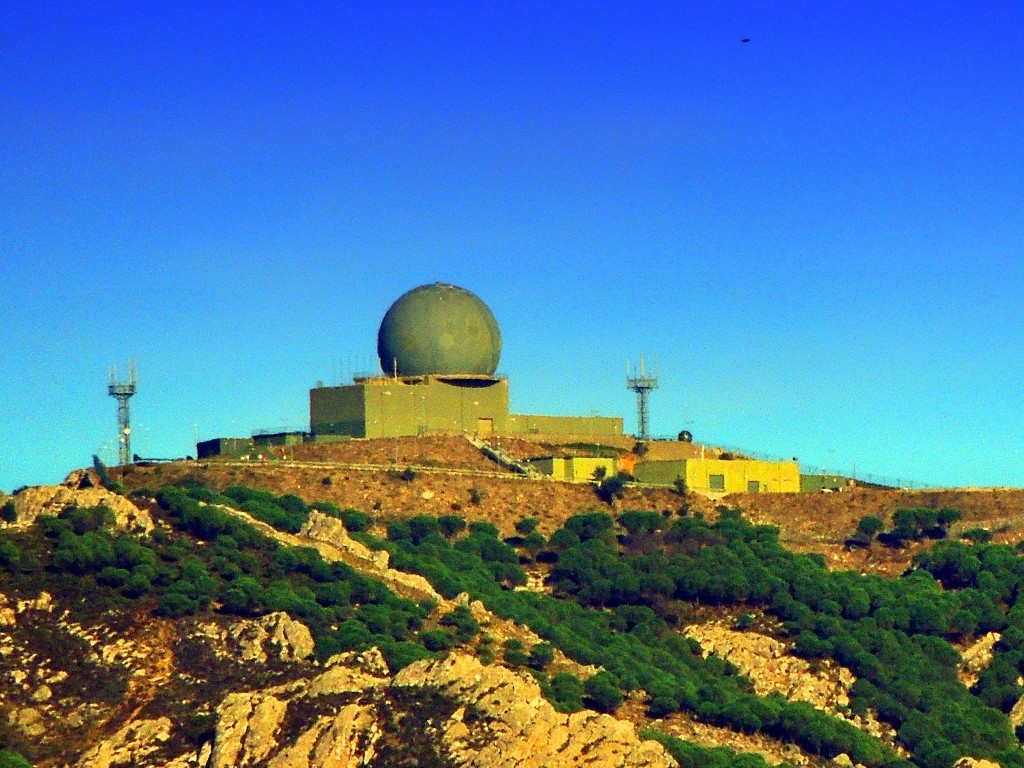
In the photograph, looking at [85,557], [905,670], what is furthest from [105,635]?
[905,670]

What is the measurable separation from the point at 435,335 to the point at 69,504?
1263 inches

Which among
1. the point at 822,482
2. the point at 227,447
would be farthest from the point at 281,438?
the point at 822,482

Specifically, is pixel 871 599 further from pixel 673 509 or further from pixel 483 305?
pixel 483 305

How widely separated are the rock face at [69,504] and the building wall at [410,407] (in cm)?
2430

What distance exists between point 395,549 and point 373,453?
16700 mm

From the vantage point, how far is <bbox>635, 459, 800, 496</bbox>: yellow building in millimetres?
115562

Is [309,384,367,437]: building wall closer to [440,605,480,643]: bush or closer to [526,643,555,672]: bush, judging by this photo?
[440,605,480,643]: bush

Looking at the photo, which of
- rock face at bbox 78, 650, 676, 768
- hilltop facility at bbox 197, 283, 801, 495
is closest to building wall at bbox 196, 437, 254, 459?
hilltop facility at bbox 197, 283, 801, 495

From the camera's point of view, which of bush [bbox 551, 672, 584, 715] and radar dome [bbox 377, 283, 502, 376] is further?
radar dome [bbox 377, 283, 502, 376]

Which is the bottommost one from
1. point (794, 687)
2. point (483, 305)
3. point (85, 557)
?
point (794, 687)

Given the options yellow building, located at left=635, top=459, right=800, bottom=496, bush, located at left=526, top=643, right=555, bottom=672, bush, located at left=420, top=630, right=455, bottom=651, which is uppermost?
yellow building, located at left=635, top=459, right=800, bottom=496

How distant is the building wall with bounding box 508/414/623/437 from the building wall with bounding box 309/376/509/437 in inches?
43.3

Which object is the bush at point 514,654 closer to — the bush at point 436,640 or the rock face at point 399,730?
the bush at point 436,640

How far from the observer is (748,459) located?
402 ft
